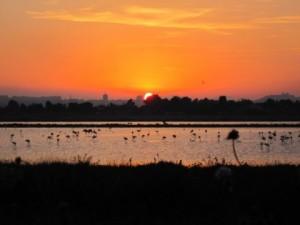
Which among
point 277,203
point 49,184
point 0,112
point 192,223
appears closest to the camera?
point 192,223

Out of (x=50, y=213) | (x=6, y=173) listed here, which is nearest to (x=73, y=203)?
(x=50, y=213)

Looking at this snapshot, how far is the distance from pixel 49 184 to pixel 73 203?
1172 mm

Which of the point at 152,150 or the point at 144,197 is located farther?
the point at 152,150

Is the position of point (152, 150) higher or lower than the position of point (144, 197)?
lower

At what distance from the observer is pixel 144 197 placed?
15742 millimetres

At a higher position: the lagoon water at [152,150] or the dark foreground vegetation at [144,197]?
the dark foreground vegetation at [144,197]

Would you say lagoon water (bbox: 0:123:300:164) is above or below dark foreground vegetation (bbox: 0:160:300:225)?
below

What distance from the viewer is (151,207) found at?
1531cm

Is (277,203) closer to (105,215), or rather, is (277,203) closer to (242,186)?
(242,186)

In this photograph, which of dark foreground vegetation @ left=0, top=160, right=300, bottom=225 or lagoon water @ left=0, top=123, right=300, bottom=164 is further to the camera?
lagoon water @ left=0, top=123, right=300, bottom=164

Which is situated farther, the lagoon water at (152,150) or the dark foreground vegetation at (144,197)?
the lagoon water at (152,150)

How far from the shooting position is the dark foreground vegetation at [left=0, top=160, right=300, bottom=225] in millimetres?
14539

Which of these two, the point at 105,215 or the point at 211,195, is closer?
the point at 105,215

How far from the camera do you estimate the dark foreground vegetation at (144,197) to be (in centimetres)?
1454
